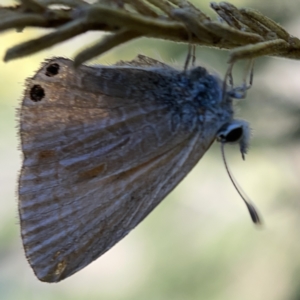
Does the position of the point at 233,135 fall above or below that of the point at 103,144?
above

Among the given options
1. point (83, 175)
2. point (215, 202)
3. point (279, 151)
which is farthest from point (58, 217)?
point (215, 202)

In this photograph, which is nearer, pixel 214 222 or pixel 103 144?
pixel 103 144

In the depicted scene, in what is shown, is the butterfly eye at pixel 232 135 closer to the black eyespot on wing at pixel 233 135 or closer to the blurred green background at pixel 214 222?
the black eyespot on wing at pixel 233 135

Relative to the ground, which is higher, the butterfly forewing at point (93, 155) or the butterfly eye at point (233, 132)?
the butterfly eye at point (233, 132)

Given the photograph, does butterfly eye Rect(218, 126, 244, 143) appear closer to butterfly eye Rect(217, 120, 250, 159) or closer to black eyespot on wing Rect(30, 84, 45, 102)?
butterfly eye Rect(217, 120, 250, 159)

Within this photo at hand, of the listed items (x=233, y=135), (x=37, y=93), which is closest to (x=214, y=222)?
(x=233, y=135)

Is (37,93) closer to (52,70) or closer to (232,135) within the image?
(52,70)

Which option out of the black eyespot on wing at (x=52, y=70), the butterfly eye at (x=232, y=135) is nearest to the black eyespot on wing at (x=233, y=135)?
the butterfly eye at (x=232, y=135)
